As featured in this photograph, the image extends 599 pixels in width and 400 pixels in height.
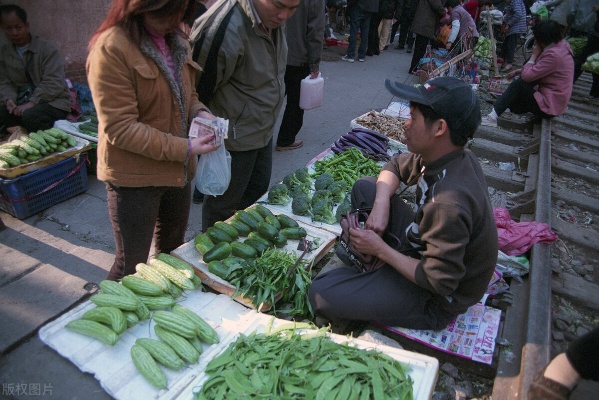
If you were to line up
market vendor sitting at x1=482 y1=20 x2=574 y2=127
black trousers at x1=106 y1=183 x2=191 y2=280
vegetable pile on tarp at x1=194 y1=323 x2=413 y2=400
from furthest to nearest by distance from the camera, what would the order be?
1. market vendor sitting at x1=482 y1=20 x2=574 y2=127
2. black trousers at x1=106 y1=183 x2=191 y2=280
3. vegetable pile on tarp at x1=194 y1=323 x2=413 y2=400

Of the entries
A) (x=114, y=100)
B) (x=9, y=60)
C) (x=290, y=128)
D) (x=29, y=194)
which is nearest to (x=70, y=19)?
(x=9, y=60)

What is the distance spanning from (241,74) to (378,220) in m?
1.62

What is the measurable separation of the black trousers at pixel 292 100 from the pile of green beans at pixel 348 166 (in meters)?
1.18

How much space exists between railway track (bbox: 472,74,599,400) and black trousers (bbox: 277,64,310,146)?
3.00 meters

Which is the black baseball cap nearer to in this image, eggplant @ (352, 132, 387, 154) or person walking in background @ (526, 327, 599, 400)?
person walking in background @ (526, 327, 599, 400)

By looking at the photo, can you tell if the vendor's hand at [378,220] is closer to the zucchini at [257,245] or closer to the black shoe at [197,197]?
the zucchini at [257,245]

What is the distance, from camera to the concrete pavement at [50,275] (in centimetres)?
260

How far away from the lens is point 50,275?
12.8 feet

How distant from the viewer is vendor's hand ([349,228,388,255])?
2879 mm

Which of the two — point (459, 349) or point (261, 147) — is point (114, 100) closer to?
point (261, 147)

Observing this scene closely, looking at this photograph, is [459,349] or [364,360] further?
[459,349]

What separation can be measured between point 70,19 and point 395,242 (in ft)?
20.5

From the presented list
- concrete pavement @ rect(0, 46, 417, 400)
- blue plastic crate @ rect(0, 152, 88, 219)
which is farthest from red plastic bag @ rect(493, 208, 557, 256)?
blue plastic crate @ rect(0, 152, 88, 219)

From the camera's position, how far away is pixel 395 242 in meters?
3.32
